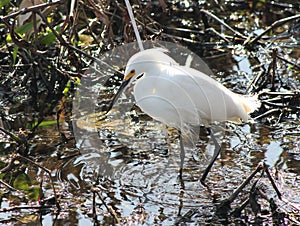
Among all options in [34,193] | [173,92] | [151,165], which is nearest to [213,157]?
[151,165]

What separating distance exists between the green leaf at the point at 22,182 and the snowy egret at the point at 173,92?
0.65 meters

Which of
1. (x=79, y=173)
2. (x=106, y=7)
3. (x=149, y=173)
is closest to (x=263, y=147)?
(x=149, y=173)

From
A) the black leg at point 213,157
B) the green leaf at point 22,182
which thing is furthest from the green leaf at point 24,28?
the black leg at point 213,157

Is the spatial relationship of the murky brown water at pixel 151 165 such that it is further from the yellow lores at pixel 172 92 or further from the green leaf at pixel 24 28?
the green leaf at pixel 24 28

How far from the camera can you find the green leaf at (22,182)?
3684 mm

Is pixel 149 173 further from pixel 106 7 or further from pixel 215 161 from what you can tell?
pixel 106 7

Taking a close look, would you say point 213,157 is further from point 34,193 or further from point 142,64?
point 34,193

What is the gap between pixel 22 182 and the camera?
3.74m

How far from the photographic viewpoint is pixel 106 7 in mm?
4707

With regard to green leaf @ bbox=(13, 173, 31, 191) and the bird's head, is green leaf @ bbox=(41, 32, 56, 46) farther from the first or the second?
the bird's head

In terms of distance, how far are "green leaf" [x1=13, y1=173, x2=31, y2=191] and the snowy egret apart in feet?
2.13

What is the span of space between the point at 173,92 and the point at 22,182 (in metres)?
0.96

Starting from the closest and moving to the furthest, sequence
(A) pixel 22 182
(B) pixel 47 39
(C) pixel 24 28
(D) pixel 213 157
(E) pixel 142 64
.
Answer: (E) pixel 142 64, (A) pixel 22 182, (D) pixel 213 157, (C) pixel 24 28, (B) pixel 47 39

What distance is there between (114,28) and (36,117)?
1709 millimetres
